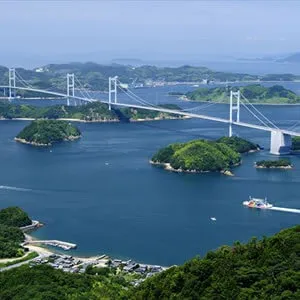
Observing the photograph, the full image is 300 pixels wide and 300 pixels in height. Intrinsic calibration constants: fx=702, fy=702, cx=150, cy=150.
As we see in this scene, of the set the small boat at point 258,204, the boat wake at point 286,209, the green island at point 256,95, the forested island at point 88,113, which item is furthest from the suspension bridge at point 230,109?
the boat wake at point 286,209

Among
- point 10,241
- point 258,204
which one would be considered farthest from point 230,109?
point 10,241

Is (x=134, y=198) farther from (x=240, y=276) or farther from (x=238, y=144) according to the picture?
(x=240, y=276)

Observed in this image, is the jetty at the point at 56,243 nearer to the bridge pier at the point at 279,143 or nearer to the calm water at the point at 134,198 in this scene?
the calm water at the point at 134,198

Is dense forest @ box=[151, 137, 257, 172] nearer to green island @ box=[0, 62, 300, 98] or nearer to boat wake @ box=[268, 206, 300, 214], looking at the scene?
boat wake @ box=[268, 206, 300, 214]

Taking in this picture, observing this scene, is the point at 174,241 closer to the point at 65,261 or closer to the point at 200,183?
the point at 65,261

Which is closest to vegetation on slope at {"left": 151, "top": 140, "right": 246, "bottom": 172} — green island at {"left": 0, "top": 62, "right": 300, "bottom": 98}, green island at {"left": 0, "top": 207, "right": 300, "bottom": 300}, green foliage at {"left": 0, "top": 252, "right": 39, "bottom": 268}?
green foliage at {"left": 0, "top": 252, "right": 39, "bottom": 268}

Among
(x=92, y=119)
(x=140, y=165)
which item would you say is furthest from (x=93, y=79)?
(x=140, y=165)
